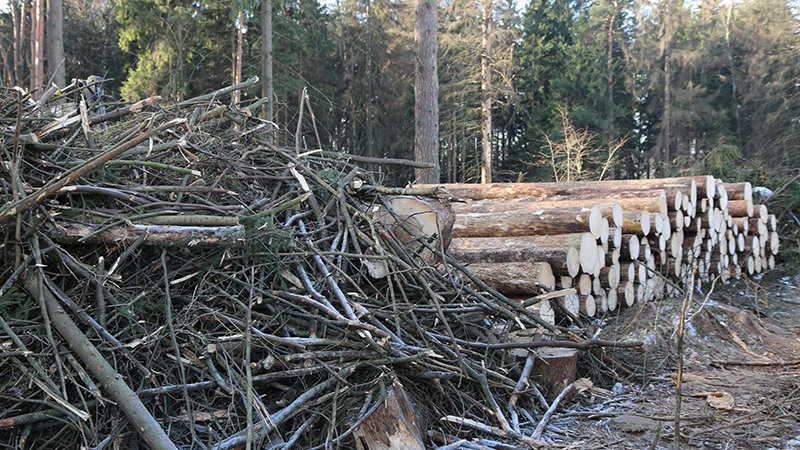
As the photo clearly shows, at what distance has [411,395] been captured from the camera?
302cm

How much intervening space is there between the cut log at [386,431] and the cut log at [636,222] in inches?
185

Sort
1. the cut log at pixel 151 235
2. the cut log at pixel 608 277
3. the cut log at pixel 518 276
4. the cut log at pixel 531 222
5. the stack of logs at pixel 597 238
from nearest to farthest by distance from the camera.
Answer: the cut log at pixel 151 235 → the cut log at pixel 518 276 → the stack of logs at pixel 597 238 → the cut log at pixel 531 222 → the cut log at pixel 608 277

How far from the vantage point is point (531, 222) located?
609 centimetres

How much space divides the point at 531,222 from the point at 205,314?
13.5 ft

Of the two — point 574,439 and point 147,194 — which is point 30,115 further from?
point 574,439

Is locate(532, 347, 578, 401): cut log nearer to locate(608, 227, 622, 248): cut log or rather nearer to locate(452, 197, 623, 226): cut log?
locate(452, 197, 623, 226): cut log

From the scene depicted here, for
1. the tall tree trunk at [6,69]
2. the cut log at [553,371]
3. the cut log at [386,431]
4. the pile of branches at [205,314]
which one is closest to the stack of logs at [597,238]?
the cut log at [553,371]

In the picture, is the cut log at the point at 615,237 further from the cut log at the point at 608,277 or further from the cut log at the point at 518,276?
the cut log at the point at 518,276

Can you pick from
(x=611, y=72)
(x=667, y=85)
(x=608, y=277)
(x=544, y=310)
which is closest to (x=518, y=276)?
(x=544, y=310)

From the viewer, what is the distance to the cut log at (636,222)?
6.42 meters

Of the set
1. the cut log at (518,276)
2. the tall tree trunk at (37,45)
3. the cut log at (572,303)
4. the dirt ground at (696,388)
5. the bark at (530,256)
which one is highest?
the tall tree trunk at (37,45)

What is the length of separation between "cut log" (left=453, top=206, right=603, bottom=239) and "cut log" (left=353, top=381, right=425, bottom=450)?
372 centimetres

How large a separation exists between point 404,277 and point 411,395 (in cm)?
86

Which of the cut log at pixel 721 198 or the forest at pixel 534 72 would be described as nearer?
the cut log at pixel 721 198
